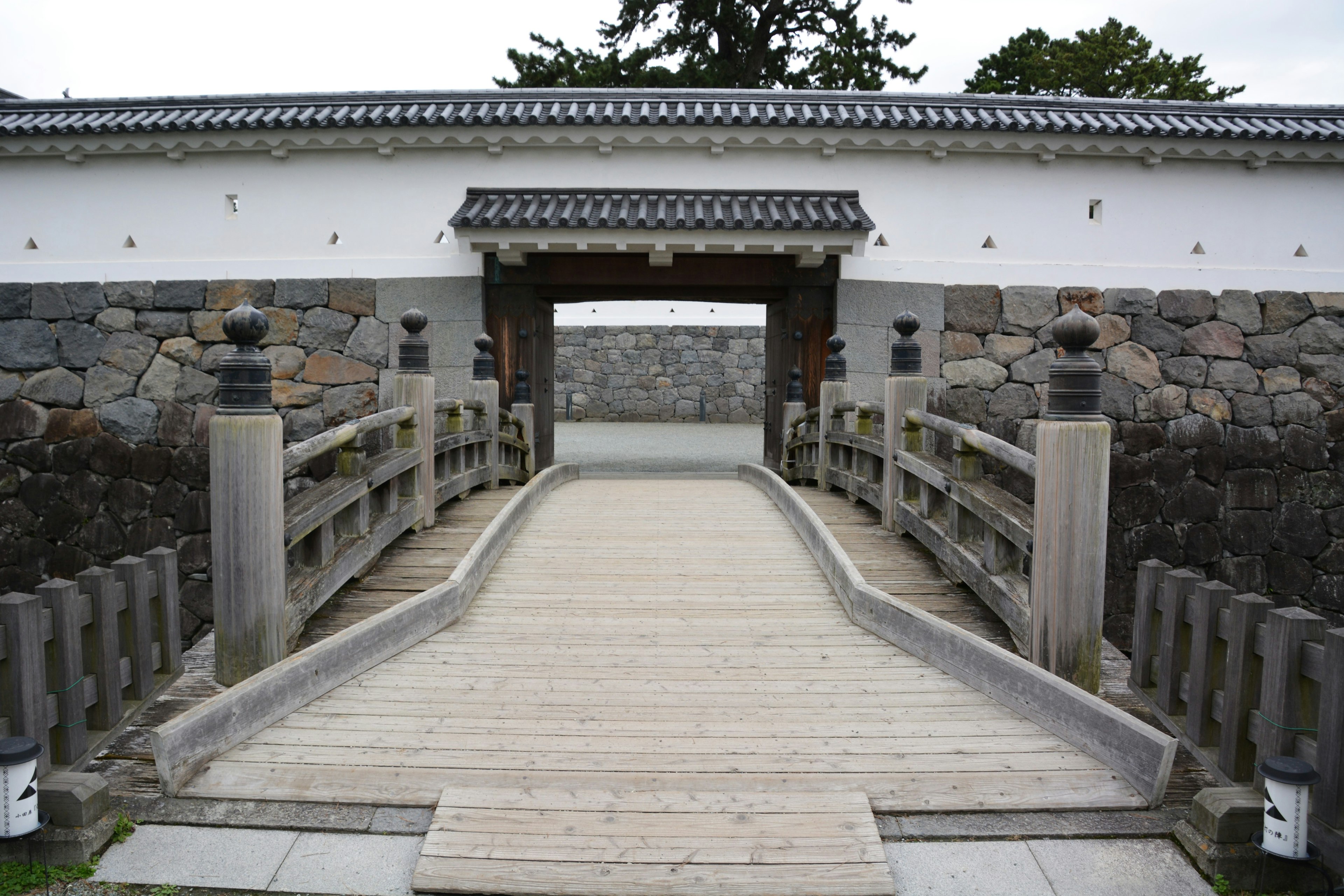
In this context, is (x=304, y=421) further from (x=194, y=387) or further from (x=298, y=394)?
(x=194, y=387)

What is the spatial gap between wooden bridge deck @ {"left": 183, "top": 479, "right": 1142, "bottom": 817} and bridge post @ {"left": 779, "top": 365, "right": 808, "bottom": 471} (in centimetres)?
471

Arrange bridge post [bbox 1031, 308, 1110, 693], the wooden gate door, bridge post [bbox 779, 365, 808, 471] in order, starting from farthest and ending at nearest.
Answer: the wooden gate door < bridge post [bbox 779, 365, 808, 471] < bridge post [bbox 1031, 308, 1110, 693]

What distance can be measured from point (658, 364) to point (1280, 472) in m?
12.8

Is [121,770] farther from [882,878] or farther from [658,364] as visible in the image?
[658,364]

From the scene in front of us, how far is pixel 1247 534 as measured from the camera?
1020 cm

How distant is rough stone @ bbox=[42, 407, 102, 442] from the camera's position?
10477mm

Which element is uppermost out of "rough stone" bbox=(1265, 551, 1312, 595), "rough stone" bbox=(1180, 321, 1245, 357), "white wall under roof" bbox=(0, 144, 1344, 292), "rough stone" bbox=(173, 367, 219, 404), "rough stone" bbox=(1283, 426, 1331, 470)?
"white wall under roof" bbox=(0, 144, 1344, 292)

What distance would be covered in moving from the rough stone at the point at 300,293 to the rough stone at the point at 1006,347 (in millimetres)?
7753

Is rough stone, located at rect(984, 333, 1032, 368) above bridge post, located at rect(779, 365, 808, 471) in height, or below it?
above

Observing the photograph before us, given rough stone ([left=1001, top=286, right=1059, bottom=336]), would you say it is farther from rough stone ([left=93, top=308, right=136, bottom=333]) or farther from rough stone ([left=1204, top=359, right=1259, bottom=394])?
rough stone ([left=93, top=308, right=136, bottom=333])

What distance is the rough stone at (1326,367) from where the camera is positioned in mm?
10242

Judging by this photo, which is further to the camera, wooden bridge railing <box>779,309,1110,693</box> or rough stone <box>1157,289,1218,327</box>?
rough stone <box>1157,289,1218,327</box>

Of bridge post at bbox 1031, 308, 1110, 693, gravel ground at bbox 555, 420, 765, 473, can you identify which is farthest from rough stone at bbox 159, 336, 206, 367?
bridge post at bbox 1031, 308, 1110, 693

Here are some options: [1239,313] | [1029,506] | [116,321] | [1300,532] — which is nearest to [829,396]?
[1029,506]
